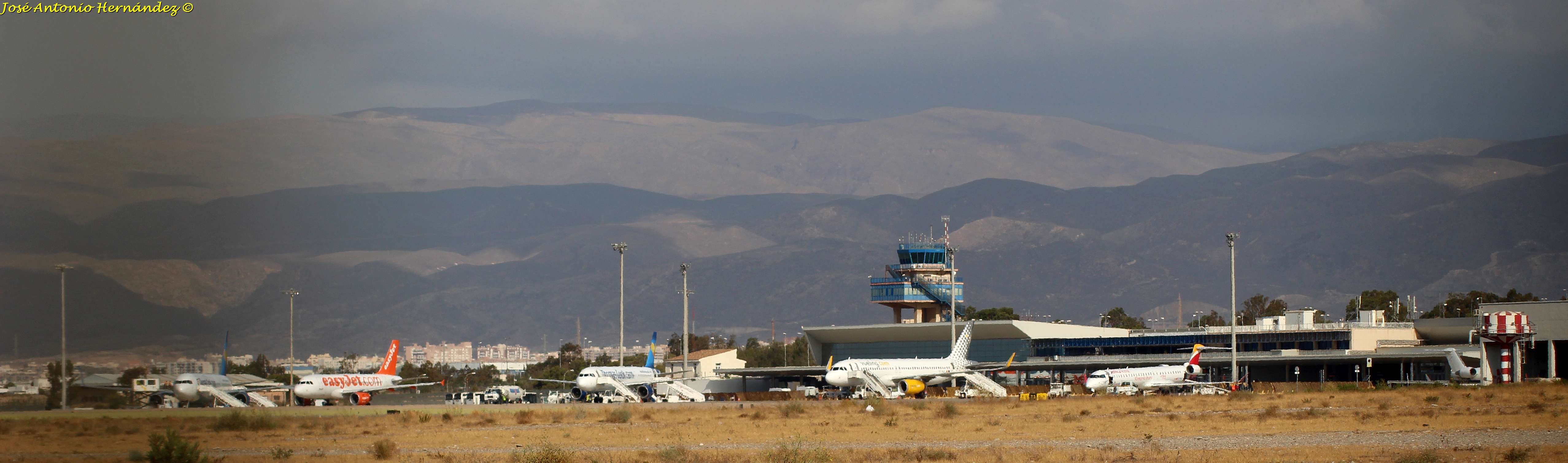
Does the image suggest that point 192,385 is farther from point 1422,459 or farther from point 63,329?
point 1422,459

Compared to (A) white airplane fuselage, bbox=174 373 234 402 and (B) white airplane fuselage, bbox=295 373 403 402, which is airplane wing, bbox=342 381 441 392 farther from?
(A) white airplane fuselage, bbox=174 373 234 402

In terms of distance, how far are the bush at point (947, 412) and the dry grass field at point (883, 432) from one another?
17 centimetres

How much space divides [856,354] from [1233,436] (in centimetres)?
→ 10890

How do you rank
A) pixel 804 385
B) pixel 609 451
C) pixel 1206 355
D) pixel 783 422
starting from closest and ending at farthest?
pixel 609 451, pixel 783 422, pixel 1206 355, pixel 804 385

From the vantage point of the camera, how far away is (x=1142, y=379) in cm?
9006

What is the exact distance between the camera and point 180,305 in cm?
1341

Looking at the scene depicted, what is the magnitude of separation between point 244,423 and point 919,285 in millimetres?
129691

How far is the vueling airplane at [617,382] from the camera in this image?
89625 millimetres

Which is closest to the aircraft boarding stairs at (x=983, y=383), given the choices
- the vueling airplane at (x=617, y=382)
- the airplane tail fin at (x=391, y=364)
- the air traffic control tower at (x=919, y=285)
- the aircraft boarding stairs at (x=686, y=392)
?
the aircraft boarding stairs at (x=686, y=392)

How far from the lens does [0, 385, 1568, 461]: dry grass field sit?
27.1 m

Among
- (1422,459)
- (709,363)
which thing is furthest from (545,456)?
(709,363)

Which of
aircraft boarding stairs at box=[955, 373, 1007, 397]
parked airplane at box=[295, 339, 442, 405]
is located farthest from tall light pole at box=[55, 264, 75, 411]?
aircraft boarding stairs at box=[955, 373, 1007, 397]

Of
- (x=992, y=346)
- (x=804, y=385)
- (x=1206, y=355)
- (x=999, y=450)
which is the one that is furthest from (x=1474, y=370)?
(x=999, y=450)

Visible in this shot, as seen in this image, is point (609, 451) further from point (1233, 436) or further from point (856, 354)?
point (856, 354)
